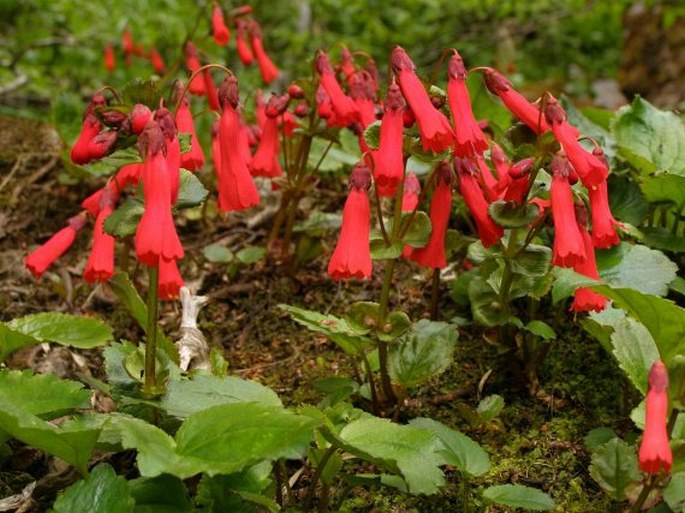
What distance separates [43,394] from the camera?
2172 mm

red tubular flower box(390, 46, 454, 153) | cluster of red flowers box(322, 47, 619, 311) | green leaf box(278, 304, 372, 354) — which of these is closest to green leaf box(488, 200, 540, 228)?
cluster of red flowers box(322, 47, 619, 311)

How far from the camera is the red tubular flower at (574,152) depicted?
2311 mm

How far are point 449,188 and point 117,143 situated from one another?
0.97 m

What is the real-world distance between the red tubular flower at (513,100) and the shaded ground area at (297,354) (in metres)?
0.77

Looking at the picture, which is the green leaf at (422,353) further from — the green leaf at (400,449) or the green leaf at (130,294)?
the green leaf at (130,294)

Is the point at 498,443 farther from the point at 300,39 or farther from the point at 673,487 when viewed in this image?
the point at 300,39

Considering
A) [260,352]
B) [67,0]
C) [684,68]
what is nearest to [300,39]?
[67,0]

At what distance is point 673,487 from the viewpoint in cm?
195

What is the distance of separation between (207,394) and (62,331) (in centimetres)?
70

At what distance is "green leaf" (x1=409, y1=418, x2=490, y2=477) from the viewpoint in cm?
215

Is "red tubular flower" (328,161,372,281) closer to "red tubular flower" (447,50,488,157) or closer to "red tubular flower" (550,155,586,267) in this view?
"red tubular flower" (447,50,488,157)

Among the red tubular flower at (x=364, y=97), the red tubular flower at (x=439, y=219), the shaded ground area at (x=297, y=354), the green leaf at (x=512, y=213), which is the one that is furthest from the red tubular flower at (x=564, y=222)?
the red tubular flower at (x=364, y=97)

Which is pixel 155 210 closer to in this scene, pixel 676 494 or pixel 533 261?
pixel 533 261

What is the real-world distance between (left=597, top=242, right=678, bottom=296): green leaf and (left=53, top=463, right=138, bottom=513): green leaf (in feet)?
5.22
